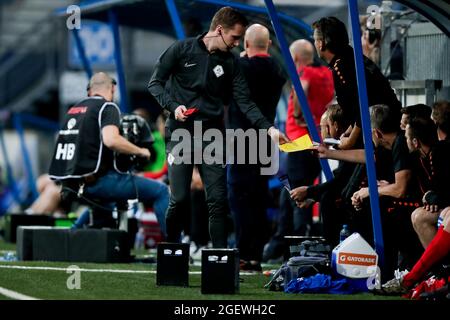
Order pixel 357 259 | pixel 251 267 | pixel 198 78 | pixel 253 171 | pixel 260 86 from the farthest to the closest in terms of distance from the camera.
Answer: pixel 253 171 < pixel 260 86 < pixel 251 267 < pixel 198 78 < pixel 357 259

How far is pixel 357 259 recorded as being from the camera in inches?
361

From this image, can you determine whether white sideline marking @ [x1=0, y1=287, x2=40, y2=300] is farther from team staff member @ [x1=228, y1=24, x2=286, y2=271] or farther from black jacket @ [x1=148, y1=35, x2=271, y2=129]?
team staff member @ [x1=228, y1=24, x2=286, y2=271]

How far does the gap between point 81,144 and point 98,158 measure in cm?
20

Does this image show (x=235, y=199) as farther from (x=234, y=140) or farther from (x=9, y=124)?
(x=9, y=124)

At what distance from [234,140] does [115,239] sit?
146 cm

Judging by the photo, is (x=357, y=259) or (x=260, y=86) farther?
(x=260, y=86)

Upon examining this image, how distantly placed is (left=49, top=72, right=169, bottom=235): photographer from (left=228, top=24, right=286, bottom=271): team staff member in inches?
32.9

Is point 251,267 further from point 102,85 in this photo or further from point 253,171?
point 102,85

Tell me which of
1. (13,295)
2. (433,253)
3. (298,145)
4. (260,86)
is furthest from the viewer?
(260,86)

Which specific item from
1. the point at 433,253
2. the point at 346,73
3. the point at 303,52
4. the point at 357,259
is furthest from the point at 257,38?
the point at 433,253

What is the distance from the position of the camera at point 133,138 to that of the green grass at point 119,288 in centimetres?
186

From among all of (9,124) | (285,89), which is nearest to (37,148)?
(9,124)

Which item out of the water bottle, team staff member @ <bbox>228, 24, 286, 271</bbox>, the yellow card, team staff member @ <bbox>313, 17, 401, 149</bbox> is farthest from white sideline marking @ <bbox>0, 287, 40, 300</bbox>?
team staff member @ <bbox>228, 24, 286, 271</bbox>

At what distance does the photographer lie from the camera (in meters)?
12.1
